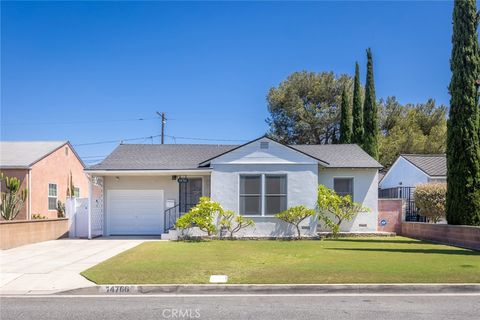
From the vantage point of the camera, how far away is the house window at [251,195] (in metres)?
18.9

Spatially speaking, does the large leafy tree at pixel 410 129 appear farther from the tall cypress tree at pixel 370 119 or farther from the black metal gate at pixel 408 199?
the black metal gate at pixel 408 199

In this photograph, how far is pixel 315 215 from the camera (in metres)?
18.9

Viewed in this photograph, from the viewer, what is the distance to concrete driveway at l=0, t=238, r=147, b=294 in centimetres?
948

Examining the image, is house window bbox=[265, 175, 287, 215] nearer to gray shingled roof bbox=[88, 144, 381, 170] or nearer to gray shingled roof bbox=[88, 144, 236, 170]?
gray shingled roof bbox=[88, 144, 381, 170]

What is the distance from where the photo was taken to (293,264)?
11.4 m

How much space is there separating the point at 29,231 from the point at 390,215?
15.4 m

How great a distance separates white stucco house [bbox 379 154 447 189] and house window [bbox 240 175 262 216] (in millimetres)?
10075

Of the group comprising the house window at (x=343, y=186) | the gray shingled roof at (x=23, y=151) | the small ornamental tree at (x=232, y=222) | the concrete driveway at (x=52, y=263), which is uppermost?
the gray shingled roof at (x=23, y=151)

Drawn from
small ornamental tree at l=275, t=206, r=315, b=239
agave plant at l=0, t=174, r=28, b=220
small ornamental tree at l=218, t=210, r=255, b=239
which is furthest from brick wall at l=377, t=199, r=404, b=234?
agave plant at l=0, t=174, r=28, b=220

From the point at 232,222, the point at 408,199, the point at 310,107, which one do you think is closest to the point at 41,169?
the point at 232,222

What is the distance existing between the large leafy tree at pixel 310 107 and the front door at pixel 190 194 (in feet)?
69.3

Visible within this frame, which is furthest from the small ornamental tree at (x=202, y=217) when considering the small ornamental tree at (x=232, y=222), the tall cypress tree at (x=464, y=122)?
the tall cypress tree at (x=464, y=122)

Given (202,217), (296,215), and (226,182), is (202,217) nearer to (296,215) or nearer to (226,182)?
(226,182)

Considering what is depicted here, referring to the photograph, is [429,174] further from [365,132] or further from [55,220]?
[55,220]
